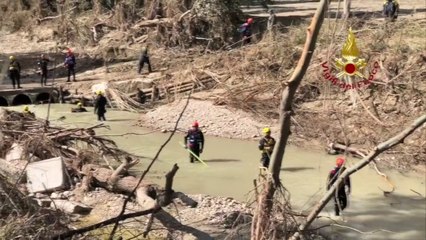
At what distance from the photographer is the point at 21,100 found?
25359 mm

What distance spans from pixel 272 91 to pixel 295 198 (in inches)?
332

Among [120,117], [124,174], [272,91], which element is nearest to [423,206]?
[124,174]

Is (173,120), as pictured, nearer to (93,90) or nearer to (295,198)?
(93,90)

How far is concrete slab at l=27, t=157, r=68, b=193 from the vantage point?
1062 centimetres

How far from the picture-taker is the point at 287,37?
24109 millimetres

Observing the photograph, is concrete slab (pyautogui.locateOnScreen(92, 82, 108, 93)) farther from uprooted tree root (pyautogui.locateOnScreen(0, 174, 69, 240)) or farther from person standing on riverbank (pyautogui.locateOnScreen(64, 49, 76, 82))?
uprooted tree root (pyautogui.locateOnScreen(0, 174, 69, 240))

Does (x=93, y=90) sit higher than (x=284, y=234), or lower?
lower

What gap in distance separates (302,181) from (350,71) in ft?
22.8

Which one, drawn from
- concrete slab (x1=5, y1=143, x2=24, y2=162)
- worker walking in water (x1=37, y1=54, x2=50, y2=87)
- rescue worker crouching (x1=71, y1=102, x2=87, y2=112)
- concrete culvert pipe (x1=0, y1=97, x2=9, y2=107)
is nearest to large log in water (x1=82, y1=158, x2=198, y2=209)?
concrete slab (x1=5, y1=143, x2=24, y2=162)

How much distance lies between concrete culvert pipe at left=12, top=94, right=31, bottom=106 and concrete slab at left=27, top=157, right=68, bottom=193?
14481 millimetres

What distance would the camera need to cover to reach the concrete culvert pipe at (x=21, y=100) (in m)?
25.0

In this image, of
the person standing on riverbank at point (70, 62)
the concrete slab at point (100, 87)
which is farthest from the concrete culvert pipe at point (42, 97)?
the concrete slab at point (100, 87)

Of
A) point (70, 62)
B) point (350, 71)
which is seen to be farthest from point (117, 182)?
point (70, 62)

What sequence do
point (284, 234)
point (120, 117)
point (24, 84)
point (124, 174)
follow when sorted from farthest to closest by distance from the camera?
1. point (24, 84)
2. point (120, 117)
3. point (124, 174)
4. point (284, 234)
